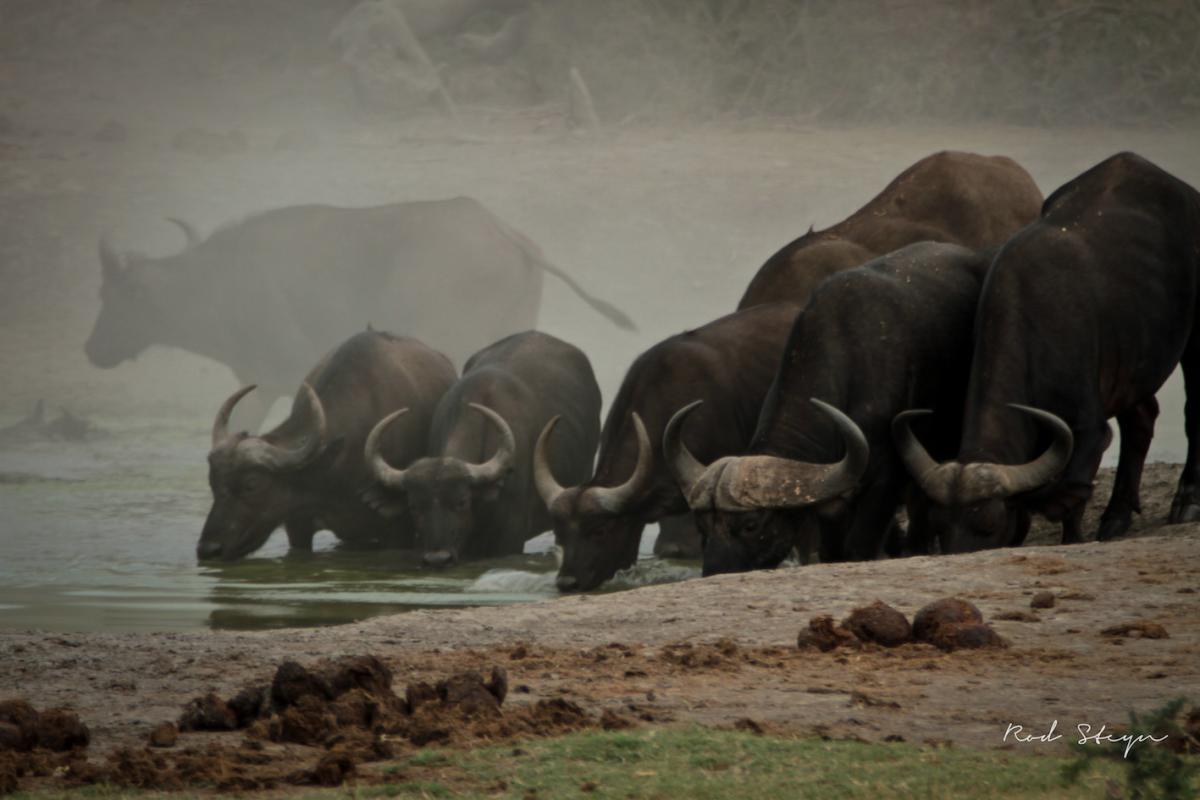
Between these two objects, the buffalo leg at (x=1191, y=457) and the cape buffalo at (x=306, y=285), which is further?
the cape buffalo at (x=306, y=285)

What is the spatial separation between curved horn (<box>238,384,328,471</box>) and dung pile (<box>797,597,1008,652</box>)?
7605mm

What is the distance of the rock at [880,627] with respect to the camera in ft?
21.8

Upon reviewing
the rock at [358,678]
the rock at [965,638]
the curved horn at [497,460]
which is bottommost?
the rock at [358,678]

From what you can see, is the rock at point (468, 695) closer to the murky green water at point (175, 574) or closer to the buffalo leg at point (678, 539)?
the murky green water at point (175, 574)

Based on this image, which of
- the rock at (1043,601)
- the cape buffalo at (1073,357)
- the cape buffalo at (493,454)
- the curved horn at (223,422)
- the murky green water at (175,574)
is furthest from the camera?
the curved horn at (223,422)

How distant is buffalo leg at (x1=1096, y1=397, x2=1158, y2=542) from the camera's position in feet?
35.4

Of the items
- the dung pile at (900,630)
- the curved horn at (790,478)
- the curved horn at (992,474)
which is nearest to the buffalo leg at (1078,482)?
the curved horn at (992,474)

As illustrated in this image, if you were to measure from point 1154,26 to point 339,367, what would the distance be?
21.8m

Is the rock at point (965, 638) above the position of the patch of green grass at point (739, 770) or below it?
above

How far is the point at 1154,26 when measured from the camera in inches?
1278

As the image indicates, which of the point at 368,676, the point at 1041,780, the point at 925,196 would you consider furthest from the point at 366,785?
the point at 925,196

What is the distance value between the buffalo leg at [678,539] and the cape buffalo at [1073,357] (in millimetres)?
2391

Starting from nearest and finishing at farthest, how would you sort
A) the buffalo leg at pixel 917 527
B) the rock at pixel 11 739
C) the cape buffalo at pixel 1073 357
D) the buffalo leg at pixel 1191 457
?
the rock at pixel 11 739 < the cape buffalo at pixel 1073 357 < the buffalo leg at pixel 917 527 < the buffalo leg at pixel 1191 457

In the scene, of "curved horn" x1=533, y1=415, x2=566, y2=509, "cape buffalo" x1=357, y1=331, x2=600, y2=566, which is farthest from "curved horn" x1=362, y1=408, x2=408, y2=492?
"curved horn" x1=533, y1=415, x2=566, y2=509
